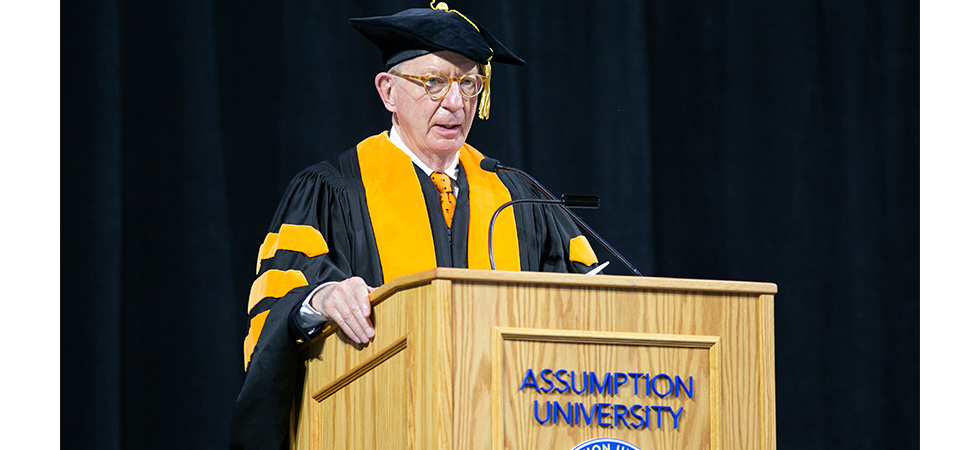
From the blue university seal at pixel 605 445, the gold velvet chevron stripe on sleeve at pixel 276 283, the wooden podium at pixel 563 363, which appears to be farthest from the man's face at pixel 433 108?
the blue university seal at pixel 605 445

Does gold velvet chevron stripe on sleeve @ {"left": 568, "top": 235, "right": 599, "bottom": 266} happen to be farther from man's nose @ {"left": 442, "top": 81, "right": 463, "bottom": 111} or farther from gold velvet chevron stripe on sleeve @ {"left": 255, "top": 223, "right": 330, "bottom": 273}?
gold velvet chevron stripe on sleeve @ {"left": 255, "top": 223, "right": 330, "bottom": 273}

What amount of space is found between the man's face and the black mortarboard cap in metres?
0.03

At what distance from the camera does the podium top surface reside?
1.92m

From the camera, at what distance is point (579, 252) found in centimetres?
303

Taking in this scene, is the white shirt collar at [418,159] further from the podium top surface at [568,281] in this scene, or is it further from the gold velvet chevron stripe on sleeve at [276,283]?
the podium top surface at [568,281]

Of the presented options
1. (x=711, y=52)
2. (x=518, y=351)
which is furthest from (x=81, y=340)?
(x=711, y=52)

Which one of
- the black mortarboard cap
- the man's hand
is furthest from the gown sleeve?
the black mortarboard cap

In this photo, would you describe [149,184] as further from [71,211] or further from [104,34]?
[104,34]

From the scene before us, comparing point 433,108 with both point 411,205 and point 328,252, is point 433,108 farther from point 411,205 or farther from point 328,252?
point 328,252

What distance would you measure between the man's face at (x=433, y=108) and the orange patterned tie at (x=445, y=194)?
5cm

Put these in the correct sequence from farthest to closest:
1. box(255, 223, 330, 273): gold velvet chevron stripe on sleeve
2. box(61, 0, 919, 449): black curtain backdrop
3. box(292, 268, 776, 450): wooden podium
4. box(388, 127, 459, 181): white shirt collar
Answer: box(61, 0, 919, 449): black curtain backdrop, box(388, 127, 459, 181): white shirt collar, box(255, 223, 330, 273): gold velvet chevron stripe on sleeve, box(292, 268, 776, 450): wooden podium

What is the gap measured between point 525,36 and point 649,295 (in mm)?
2139

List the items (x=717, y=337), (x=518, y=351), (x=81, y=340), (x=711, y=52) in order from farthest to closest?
(x=711, y=52) < (x=81, y=340) < (x=717, y=337) < (x=518, y=351)

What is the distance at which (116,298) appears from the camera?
11.4 feet
